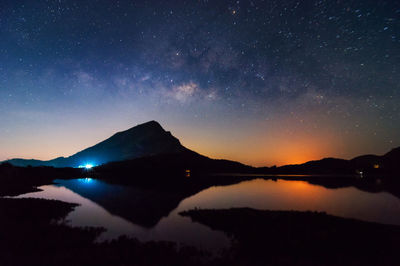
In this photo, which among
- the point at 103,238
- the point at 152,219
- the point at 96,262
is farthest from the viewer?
the point at 152,219

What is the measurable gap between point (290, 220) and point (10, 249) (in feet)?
85.6

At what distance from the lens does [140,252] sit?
1656 centimetres

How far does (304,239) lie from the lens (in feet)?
65.4

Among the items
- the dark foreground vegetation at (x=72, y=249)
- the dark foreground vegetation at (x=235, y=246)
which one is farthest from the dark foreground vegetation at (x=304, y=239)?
the dark foreground vegetation at (x=72, y=249)

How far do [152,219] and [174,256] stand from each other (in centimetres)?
1434

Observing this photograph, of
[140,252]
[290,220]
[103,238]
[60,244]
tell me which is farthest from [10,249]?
[290,220]

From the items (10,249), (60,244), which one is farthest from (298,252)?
(10,249)

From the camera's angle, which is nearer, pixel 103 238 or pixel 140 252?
pixel 140 252

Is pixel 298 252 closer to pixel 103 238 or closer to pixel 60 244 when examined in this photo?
pixel 103 238

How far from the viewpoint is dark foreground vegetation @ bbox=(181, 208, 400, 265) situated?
1552cm

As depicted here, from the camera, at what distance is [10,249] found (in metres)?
16.0

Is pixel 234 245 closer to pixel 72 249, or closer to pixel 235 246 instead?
pixel 235 246

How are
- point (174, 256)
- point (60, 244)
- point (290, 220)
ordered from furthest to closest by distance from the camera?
point (290, 220), point (60, 244), point (174, 256)

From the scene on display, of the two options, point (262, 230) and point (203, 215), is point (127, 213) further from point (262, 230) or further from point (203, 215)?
point (262, 230)
